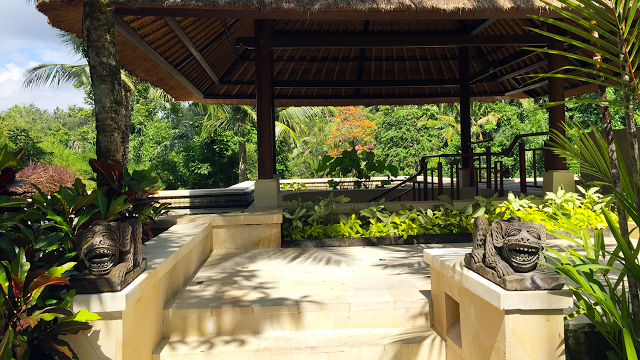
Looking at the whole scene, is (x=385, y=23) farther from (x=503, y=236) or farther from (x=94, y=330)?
(x=94, y=330)

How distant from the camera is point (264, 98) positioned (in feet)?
19.9

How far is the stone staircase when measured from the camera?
288cm

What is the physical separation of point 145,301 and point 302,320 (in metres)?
1.08

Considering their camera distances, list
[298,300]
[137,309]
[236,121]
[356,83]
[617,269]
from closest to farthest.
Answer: [617,269] < [137,309] < [298,300] < [356,83] < [236,121]

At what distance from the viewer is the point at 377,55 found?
383 inches

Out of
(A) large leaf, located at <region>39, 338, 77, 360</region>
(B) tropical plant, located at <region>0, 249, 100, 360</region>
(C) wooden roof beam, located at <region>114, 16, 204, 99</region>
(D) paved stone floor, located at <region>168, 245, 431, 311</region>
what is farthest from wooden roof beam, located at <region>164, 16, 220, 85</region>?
(A) large leaf, located at <region>39, 338, 77, 360</region>

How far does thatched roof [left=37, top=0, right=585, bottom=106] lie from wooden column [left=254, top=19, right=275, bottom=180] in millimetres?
514

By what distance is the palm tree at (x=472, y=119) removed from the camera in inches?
738

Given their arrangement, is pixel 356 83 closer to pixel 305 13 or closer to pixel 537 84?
pixel 537 84

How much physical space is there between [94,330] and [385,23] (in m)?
7.85

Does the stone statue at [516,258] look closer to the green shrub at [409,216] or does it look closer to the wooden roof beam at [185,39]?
the green shrub at [409,216]

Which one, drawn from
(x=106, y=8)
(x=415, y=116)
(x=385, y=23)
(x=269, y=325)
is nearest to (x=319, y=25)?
(x=385, y=23)

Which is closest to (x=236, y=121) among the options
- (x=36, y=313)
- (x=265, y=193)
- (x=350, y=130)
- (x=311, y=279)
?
(x=350, y=130)

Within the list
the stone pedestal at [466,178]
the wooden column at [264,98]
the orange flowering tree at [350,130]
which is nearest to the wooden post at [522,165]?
the stone pedestal at [466,178]
